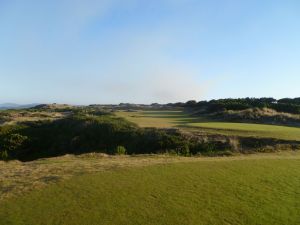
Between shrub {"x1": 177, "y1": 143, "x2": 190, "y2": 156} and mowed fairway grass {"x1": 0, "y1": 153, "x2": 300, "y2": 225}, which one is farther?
shrub {"x1": 177, "y1": 143, "x2": 190, "y2": 156}

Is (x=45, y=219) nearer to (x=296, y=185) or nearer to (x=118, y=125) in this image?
(x=296, y=185)

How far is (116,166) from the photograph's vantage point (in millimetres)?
16312

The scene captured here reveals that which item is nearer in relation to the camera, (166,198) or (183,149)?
(166,198)

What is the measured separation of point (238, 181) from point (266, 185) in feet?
3.38

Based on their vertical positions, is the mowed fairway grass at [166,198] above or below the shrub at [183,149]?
above

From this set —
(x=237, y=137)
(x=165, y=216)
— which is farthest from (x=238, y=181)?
(x=237, y=137)

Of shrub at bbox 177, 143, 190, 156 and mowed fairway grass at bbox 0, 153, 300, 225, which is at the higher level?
mowed fairway grass at bbox 0, 153, 300, 225

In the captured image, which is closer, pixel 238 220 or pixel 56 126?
pixel 238 220

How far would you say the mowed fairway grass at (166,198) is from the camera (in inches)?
385

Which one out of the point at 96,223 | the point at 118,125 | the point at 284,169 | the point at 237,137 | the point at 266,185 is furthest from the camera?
the point at 118,125

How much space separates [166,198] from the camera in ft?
37.2

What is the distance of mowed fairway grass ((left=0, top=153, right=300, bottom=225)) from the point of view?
977 cm

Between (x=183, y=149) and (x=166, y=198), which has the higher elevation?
(x=166, y=198)

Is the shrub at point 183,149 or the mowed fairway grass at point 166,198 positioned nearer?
the mowed fairway grass at point 166,198
